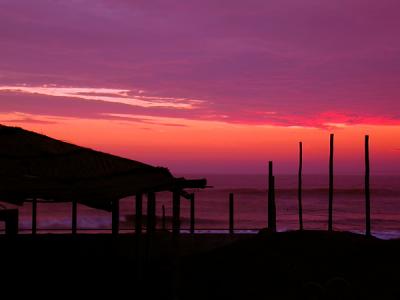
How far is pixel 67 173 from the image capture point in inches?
305

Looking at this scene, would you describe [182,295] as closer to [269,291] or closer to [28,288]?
[269,291]

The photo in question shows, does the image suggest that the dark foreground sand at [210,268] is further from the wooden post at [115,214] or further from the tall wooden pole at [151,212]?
the tall wooden pole at [151,212]

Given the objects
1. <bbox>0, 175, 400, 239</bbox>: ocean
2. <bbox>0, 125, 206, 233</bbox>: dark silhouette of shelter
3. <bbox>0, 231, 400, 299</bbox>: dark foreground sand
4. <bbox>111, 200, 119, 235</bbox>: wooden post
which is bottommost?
<bbox>0, 175, 400, 239</bbox>: ocean

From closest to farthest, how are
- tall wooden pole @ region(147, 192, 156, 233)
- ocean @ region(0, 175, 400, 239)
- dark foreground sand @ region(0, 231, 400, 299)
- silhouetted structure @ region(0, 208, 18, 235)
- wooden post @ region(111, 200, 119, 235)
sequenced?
silhouetted structure @ region(0, 208, 18, 235) → tall wooden pole @ region(147, 192, 156, 233) → dark foreground sand @ region(0, 231, 400, 299) → wooden post @ region(111, 200, 119, 235) → ocean @ region(0, 175, 400, 239)

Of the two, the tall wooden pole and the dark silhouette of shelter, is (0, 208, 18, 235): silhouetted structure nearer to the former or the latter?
the dark silhouette of shelter

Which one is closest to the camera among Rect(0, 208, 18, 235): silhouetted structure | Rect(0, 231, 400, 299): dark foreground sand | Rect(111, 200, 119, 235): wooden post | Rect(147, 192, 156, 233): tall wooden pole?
Rect(0, 208, 18, 235): silhouetted structure

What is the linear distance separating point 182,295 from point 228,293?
34.5 inches

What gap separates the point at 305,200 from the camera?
67000 millimetres

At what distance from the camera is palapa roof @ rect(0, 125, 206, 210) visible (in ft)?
24.3

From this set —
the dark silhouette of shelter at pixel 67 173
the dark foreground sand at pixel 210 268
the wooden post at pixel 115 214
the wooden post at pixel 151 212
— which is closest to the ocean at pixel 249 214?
the dark foreground sand at pixel 210 268

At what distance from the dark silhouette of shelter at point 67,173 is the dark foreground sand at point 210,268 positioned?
170cm

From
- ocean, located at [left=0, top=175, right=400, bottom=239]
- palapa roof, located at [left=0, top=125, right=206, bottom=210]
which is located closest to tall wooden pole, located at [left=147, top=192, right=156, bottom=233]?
palapa roof, located at [left=0, top=125, right=206, bottom=210]

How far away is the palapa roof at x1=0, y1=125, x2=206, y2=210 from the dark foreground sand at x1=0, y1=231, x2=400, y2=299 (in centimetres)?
169

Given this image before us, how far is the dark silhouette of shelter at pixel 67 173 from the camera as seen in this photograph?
292 inches
